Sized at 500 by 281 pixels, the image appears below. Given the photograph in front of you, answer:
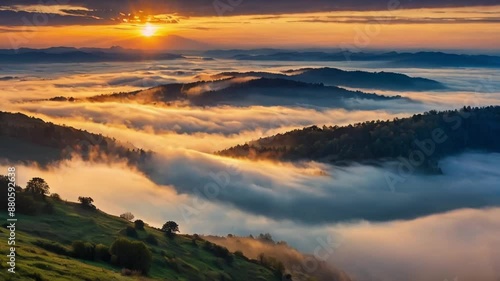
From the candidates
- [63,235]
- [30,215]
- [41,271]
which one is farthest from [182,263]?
[41,271]

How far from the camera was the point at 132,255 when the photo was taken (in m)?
99.8

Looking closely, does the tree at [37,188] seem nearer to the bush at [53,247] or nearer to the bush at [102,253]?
the bush at [102,253]

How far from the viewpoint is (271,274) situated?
15662cm

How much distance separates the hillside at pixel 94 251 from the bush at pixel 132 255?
1549 millimetres

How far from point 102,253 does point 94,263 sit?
7340 mm

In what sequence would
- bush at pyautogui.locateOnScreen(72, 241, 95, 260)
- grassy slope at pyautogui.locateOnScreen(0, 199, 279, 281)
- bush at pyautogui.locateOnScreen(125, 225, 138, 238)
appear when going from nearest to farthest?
grassy slope at pyautogui.locateOnScreen(0, 199, 279, 281), bush at pyautogui.locateOnScreen(72, 241, 95, 260), bush at pyautogui.locateOnScreen(125, 225, 138, 238)

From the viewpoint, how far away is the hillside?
238 feet

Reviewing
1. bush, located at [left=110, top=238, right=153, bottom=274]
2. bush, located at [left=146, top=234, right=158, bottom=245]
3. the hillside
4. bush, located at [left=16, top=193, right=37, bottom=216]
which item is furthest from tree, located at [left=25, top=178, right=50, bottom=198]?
bush, located at [left=110, top=238, right=153, bottom=274]

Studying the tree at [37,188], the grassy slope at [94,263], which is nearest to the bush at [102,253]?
the grassy slope at [94,263]

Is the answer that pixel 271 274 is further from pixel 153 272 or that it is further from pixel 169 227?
pixel 153 272

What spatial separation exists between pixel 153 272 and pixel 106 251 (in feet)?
35.5

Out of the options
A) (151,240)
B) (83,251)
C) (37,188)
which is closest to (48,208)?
(37,188)

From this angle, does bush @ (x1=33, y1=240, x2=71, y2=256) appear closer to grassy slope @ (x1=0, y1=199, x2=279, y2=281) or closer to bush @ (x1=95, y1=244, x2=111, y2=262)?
grassy slope @ (x1=0, y1=199, x2=279, y2=281)

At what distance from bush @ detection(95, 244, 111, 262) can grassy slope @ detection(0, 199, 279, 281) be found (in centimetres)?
339
